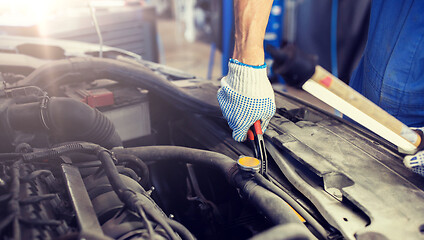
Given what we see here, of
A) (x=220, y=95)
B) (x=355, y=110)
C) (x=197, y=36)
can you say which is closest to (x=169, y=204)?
(x=220, y=95)

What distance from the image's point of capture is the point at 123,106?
1130 millimetres

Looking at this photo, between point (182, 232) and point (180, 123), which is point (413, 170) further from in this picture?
point (180, 123)

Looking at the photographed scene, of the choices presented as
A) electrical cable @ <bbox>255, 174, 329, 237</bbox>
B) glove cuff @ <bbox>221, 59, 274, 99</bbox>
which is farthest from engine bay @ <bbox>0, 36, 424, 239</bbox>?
glove cuff @ <bbox>221, 59, 274, 99</bbox>

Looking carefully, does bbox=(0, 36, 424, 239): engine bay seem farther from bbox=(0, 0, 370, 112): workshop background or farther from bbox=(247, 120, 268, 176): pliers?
bbox=(0, 0, 370, 112): workshop background

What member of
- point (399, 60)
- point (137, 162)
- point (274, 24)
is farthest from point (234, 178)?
point (274, 24)

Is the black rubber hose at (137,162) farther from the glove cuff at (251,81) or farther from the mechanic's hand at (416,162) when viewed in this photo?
the mechanic's hand at (416,162)

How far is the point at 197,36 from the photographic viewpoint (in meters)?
6.94

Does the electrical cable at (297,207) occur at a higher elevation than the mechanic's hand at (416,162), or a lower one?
lower

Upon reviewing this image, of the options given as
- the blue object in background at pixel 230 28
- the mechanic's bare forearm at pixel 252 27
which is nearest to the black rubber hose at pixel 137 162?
the mechanic's bare forearm at pixel 252 27

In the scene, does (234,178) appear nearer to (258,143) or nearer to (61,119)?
(258,143)

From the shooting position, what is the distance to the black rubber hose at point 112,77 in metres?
1.09

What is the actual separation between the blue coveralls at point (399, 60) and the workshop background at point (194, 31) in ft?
3.45

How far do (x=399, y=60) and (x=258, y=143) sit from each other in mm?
582

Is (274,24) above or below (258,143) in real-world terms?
above
